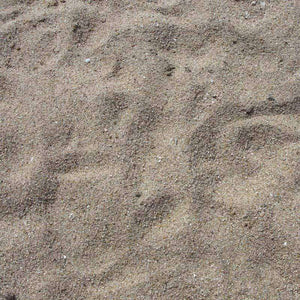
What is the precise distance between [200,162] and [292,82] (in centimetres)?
54

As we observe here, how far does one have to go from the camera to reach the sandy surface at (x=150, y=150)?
1.50 meters

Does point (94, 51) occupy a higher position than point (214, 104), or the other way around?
Answer: point (94, 51)

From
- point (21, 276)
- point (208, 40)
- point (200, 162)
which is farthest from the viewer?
point (208, 40)

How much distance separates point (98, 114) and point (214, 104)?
1.59 ft

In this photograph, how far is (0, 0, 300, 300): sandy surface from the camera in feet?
4.92

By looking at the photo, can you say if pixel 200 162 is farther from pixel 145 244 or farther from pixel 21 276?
pixel 21 276

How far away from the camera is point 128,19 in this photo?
1.96 meters

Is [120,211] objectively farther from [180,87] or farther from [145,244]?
[180,87]

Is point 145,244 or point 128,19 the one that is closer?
point 145,244

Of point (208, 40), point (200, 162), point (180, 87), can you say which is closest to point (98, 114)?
point (180, 87)

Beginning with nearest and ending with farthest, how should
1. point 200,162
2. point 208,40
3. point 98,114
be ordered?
point 200,162 → point 98,114 → point 208,40

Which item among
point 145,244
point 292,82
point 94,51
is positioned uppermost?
point 94,51

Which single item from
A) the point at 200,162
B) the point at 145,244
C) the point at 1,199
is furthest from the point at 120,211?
the point at 1,199

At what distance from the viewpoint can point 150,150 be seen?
5.46 ft
